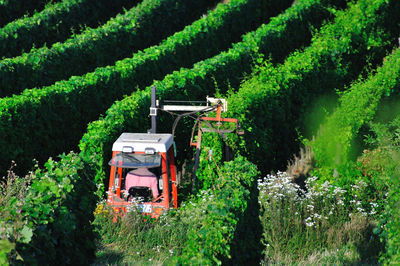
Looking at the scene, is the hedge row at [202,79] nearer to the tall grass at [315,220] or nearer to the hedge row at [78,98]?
the hedge row at [78,98]

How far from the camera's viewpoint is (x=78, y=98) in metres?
18.9

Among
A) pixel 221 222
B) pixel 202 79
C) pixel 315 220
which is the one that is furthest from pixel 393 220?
pixel 202 79

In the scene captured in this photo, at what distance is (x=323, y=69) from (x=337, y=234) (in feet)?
30.3

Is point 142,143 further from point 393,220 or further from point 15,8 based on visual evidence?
point 15,8

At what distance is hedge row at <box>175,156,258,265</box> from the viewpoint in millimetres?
9070

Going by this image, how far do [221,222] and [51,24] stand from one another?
17877 mm

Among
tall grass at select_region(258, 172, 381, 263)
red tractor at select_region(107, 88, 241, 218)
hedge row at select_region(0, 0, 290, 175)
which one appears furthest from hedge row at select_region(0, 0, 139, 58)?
tall grass at select_region(258, 172, 381, 263)

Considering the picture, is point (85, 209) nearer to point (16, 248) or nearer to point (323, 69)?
point (16, 248)

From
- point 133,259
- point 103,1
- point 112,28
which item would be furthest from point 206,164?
point 103,1

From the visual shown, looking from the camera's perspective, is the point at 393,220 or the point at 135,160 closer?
the point at 393,220

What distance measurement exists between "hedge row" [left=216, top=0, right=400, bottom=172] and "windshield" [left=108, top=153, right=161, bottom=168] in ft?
8.57

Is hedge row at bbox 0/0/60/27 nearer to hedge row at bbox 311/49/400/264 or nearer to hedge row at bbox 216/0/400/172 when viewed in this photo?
hedge row at bbox 216/0/400/172

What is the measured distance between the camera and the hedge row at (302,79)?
17.2 meters

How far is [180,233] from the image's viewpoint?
12719 mm
